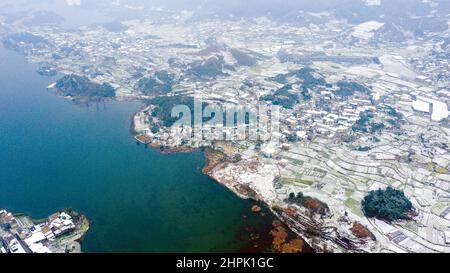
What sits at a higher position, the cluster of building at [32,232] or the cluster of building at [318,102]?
the cluster of building at [318,102]

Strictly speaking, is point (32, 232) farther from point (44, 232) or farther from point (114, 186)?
point (114, 186)

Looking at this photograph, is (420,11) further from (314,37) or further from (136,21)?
(136,21)


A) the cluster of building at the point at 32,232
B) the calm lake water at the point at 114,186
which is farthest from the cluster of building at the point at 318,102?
the calm lake water at the point at 114,186

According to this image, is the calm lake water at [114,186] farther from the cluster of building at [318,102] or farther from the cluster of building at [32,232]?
the cluster of building at [318,102]

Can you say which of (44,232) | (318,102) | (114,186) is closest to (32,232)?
(44,232)
